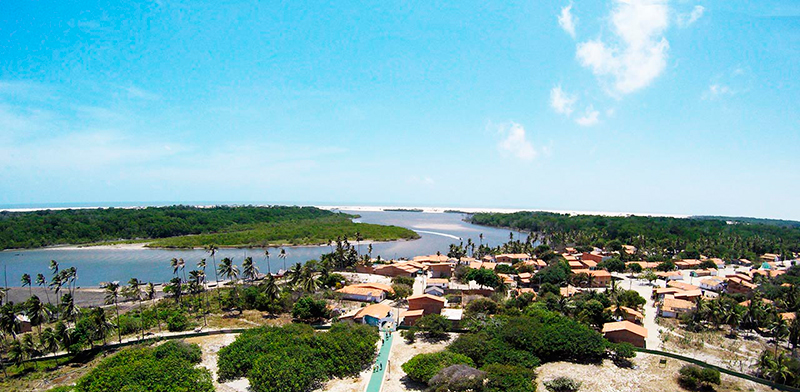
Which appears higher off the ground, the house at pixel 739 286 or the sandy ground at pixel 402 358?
the house at pixel 739 286

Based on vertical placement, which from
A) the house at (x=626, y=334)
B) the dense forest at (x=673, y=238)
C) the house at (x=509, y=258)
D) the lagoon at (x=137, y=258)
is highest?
the dense forest at (x=673, y=238)

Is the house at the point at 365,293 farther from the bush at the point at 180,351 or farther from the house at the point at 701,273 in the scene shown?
the house at the point at 701,273

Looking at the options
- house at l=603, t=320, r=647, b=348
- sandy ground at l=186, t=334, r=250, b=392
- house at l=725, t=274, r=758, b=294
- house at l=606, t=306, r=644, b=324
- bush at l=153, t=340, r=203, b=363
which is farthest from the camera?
house at l=725, t=274, r=758, b=294

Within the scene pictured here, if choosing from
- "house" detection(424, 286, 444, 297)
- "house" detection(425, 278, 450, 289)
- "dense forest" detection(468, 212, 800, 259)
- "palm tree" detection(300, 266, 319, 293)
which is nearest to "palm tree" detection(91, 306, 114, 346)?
"palm tree" detection(300, 266, 319, 293)

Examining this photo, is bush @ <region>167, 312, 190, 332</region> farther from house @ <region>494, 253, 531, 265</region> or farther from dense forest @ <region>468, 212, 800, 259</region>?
dense forest @ <region>468, 212, 800, 259</region>

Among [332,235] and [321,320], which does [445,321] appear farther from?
[332,235]

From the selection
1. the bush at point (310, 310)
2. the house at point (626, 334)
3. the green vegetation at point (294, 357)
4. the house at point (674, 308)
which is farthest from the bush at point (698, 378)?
the bush at point (310, 310)

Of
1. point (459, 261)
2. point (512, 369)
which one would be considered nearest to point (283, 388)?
point (512, 369)
